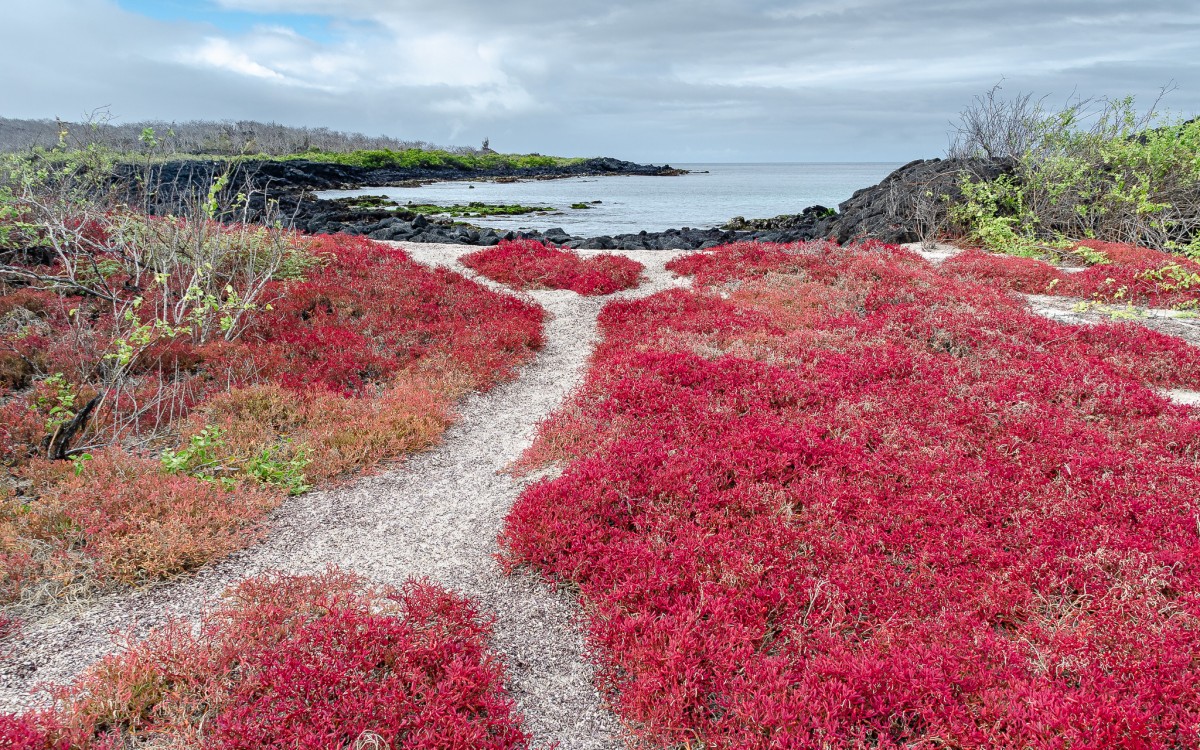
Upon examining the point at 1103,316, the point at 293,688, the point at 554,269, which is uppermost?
the point at 554,269

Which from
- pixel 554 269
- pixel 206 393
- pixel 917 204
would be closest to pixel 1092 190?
pixel 917 204

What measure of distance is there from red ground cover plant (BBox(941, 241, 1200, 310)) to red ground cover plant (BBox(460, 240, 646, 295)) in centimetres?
900

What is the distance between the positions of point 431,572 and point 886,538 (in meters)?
4.21

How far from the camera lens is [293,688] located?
381cm

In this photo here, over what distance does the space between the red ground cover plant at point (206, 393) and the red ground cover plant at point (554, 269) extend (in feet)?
7.08

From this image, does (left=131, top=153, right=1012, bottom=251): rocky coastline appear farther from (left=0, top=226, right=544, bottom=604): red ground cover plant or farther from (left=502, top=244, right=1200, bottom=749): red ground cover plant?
(left=502, top=244, right=1200, bottom=749): red ground cover plant

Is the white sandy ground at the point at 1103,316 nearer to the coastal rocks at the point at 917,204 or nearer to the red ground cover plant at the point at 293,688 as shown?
the coastal rocks at the point at 917,204

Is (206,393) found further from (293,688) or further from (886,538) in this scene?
(886,538)

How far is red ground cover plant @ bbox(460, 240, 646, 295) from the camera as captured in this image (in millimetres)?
16906

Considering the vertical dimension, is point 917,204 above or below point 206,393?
above

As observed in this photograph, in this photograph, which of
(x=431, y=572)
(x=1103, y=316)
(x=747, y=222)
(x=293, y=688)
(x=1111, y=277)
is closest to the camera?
(x=293, y=688)

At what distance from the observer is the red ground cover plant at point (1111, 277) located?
44.4 ft

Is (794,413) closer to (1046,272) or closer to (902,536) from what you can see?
(902,536)

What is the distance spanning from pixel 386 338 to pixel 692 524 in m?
8.11
